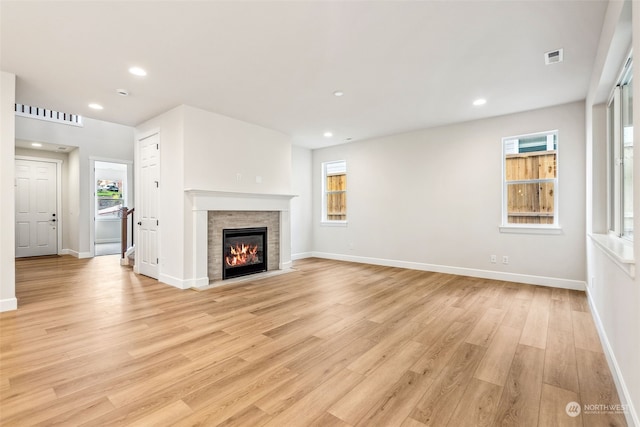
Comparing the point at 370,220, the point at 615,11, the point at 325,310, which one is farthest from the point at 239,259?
the point at 615,11

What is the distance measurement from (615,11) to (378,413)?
3059 mm

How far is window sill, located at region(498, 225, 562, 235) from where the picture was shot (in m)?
4.43

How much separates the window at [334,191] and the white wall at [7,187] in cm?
539

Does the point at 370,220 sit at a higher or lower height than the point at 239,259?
higher

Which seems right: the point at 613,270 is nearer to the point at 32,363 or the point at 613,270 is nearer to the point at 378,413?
the point at 378,413

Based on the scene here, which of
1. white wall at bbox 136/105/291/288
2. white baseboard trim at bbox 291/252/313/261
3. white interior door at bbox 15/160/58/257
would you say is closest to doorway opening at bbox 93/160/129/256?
white interior door at bbox 15/160/58/257

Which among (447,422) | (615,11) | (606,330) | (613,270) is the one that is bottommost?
(447,422)

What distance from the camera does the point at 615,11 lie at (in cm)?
202

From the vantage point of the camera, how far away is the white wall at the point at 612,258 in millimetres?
1507

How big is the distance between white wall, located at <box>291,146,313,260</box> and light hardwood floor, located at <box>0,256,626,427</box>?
10.1 feet

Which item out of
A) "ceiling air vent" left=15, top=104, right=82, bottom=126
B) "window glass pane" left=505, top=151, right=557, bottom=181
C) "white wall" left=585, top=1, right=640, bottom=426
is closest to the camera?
"white wall" left=585, top=1, right=640, bottom=426

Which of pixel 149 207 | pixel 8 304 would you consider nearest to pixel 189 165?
pixel 149 207

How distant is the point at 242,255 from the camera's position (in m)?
5.25

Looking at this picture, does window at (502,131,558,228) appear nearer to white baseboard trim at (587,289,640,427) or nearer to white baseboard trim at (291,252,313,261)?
white baseboard trim at (587,289,640,427)
